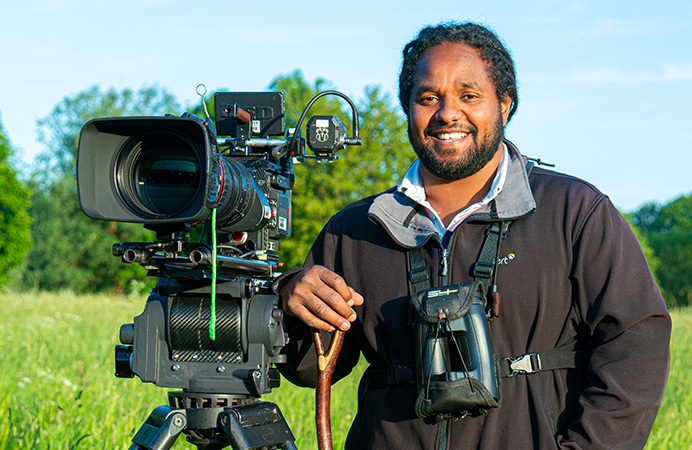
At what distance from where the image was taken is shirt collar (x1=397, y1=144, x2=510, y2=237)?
7.79 ft

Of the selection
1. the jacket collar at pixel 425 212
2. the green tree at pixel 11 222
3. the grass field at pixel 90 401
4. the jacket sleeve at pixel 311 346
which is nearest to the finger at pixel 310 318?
the jacket sleeve at pixel 311 346

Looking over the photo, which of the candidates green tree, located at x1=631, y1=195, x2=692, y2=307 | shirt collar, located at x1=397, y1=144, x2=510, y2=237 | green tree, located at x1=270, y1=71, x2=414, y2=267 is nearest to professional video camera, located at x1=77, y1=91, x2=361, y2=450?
shirt collar, located at x1=397, y1=144, x2=510, y2=237

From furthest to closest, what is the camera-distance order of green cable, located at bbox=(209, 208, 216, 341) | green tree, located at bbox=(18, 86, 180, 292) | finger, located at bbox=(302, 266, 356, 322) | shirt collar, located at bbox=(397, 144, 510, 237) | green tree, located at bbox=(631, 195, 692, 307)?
green tree, located at bbox=(631, 195, 692, 307) → green tree, located at bbox=(18, 86, 180, 292) → shirt collar, located at bbox=(397, 144, 510, 237) → finger, located at bbox=(302, 266, 356, 322) → green cable, located at bbox=(209, 208, 216, 341)

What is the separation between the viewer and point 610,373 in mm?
2072

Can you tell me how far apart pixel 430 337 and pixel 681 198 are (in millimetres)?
85379

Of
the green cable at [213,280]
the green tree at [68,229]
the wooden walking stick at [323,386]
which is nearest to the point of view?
the green cable at [213,280]

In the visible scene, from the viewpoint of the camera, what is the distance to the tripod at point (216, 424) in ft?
6.79

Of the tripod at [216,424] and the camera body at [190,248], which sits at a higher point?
the camera body at [190,248]

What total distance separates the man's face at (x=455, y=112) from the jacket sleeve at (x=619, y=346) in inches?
20.5

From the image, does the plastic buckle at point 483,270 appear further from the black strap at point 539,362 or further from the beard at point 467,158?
the beard at point 467,158

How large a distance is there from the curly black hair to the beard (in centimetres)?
18

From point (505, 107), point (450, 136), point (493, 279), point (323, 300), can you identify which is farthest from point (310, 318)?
point (505, 107)

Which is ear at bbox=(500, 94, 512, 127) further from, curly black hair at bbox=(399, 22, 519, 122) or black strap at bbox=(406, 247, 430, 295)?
black strap at bbox=(406, 247, 430, 295)

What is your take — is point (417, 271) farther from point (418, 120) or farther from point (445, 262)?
point (418, 120)
